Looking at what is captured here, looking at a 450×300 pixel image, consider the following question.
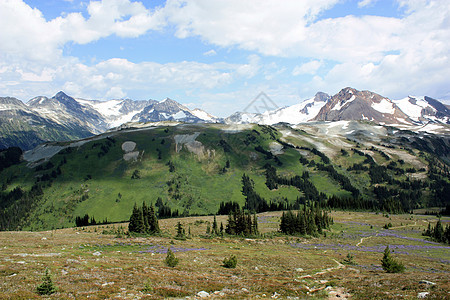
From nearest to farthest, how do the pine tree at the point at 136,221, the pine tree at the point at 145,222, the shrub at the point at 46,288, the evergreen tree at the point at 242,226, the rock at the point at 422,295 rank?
the shrub at the point at 46,288 < the rock at the point at 422,295 < the pine tree at the point at 136,221 < the pine tree at the point at 145,222 < the evergreen tree at the point at 242,226

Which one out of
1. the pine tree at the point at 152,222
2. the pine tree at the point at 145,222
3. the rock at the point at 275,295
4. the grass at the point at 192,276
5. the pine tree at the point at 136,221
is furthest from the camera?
the pine tree at the point at 152,222

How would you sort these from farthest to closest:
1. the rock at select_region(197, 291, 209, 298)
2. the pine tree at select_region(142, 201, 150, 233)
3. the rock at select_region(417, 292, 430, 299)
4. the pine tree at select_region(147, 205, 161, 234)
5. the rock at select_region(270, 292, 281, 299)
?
the pine tree at select_region(147, 205, 161, 234) → the pine tree at select_region(142, 201, 150, 233) → the rock at select_region(270, 292, 281, 299) → the rock at select_region(197, 291, 209, 298) → the rock at select_region(417, 292, 430, 299)

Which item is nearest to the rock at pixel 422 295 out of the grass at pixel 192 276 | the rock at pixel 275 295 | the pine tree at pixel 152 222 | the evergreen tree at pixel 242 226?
the grass at pixel 192 276

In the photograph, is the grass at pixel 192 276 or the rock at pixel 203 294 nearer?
the grass at pixel 192 276

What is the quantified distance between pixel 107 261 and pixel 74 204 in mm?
190434

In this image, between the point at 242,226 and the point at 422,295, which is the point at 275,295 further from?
the point at 242,226

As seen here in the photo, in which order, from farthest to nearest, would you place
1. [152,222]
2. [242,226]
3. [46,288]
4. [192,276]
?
[242,226] < [152,222] < [192,276] < [46,288]

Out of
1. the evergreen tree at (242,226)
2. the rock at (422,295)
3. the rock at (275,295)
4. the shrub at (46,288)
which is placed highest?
the shrub at (46,288)

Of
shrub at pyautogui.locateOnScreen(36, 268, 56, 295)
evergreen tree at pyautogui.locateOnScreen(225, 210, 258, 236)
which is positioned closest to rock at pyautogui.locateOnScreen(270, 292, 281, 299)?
shrub at pyautogui.locateOnScreen(36, 268, 56, 295)

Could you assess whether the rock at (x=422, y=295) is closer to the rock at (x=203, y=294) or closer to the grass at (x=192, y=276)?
the grass at (x=192, y=276)

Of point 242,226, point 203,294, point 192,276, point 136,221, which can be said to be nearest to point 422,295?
point 203,294

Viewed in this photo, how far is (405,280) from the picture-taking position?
2488 centimetres

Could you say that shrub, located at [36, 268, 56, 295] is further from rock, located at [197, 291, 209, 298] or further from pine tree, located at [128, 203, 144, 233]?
pine tree, located at [128, 203, 144, 233]

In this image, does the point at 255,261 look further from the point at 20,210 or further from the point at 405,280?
the point at 20,210
